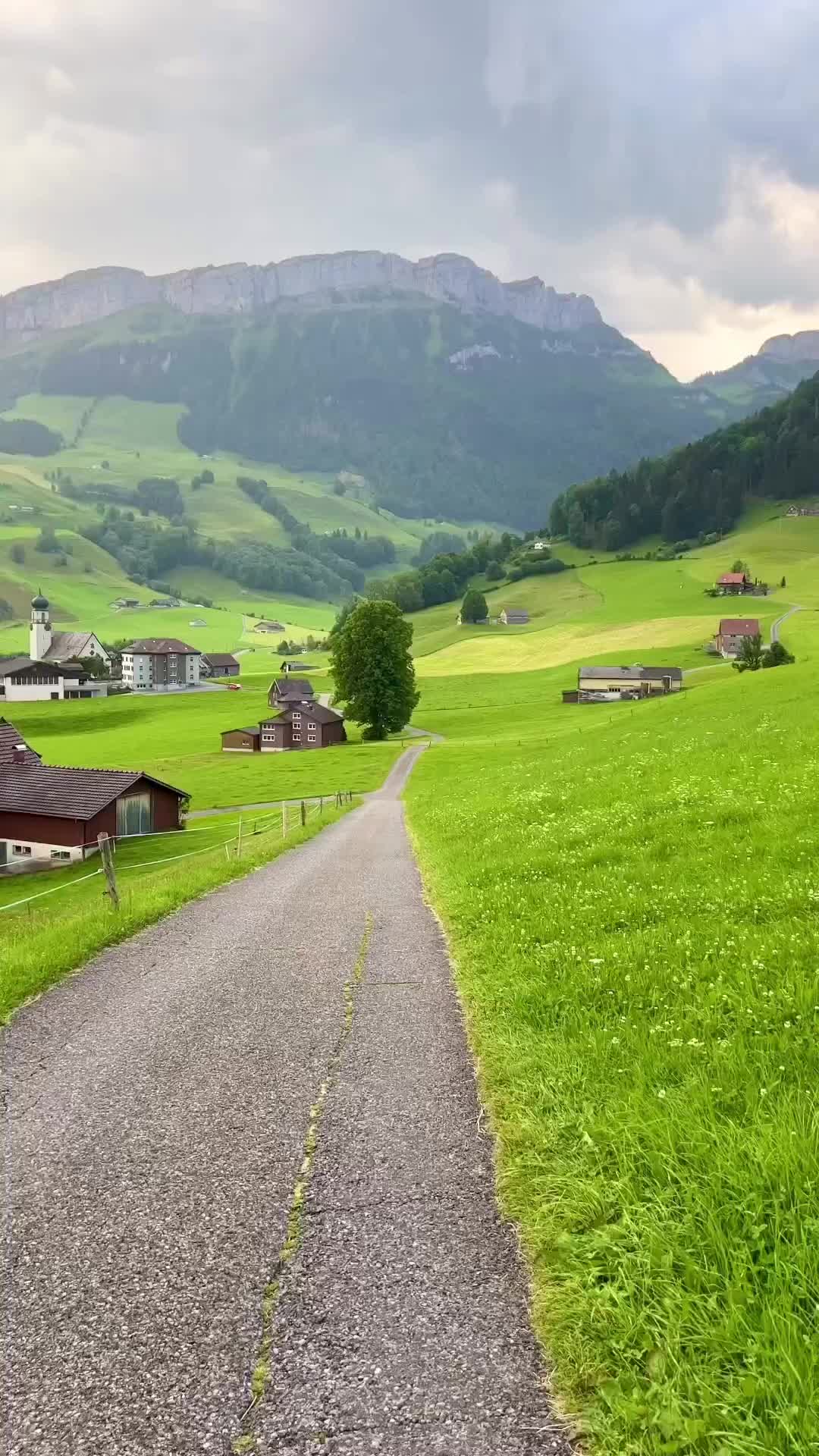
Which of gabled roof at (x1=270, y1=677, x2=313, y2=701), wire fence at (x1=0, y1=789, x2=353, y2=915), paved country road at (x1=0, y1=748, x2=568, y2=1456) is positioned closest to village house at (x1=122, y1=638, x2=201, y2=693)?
gabled roof at (x1=270, y1=677, x2=313, y2=701)

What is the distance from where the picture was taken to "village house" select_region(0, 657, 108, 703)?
17350 cm

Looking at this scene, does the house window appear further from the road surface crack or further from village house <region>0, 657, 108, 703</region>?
village house <region>0, 657, 108, 703</region>

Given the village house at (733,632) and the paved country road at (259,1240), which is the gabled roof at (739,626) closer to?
the village house at (733,632)

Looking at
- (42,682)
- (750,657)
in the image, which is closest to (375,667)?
(750,657)

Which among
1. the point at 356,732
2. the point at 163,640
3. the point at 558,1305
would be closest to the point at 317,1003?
the point at 558,1305

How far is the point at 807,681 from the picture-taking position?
52.8m

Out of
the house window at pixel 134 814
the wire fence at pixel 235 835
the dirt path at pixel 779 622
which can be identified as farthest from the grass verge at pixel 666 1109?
→ the dirt path at pixel 779 622

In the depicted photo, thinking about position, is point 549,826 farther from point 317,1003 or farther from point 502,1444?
point 502,1444

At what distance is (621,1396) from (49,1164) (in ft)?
17.3

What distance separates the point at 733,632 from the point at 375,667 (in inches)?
2782

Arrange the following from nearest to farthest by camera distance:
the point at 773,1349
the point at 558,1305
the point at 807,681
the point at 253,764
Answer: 1. the point at 773,1349
2. the point at 558,1305
3. the point at 807,681
4. the point at 253,764

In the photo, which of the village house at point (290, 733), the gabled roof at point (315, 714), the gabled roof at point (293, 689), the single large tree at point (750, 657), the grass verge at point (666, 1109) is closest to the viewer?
the grass verge at point (666, 1109)

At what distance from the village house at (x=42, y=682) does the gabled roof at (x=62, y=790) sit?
120708mm

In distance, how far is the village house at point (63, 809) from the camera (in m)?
52.3
